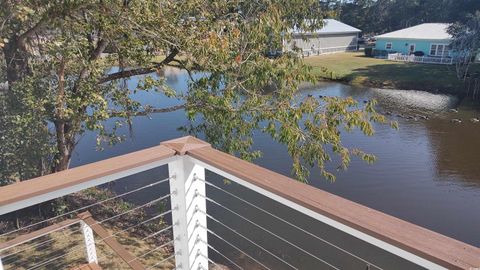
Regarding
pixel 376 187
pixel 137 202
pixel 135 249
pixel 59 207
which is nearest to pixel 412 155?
pixel 376 187

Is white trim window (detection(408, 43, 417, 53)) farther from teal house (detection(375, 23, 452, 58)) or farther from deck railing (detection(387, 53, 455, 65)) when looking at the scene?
deck railing (detection(387, 53, 455, 65))

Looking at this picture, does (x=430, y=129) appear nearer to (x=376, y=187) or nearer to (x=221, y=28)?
(x=376, y=187)

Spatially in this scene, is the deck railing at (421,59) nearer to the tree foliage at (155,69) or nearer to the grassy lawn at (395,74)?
the grassy lawn at (395,74)

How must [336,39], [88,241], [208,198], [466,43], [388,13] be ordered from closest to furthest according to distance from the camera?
[208,198] → [88,241] → [466,43] → [336,39] → [388,13]

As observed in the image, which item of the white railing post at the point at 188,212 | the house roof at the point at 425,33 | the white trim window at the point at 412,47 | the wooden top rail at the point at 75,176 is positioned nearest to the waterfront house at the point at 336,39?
the house roof at the point at 425,33

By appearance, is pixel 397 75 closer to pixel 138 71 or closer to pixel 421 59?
pixel 421 59

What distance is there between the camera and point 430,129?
1541cm

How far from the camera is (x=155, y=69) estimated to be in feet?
19.8

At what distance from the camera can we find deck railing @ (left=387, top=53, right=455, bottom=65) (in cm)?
2764

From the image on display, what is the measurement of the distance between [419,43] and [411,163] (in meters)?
22.0

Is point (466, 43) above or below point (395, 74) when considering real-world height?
above

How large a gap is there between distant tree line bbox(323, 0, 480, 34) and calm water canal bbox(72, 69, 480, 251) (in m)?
27.8

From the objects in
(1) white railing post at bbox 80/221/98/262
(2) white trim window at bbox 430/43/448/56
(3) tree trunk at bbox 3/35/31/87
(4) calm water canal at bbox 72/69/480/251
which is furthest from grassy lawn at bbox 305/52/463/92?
(1) white railing post at bbox 80/221/98/262

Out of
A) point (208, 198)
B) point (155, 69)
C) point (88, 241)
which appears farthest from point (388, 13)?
point (208, 198)
